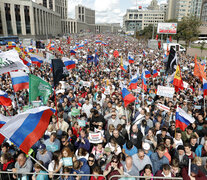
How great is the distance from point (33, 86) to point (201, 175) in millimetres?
5044

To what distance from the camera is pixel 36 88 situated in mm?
5965

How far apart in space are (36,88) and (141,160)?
3.82m

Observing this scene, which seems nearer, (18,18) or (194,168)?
(194,168)

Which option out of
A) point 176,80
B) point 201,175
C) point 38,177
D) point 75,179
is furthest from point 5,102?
point 176,80

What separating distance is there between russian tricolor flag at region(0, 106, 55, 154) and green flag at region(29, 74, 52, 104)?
1.39 meters

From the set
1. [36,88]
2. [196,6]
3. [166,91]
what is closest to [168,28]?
[166,91]

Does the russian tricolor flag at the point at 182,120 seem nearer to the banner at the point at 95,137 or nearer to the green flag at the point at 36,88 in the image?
the banner at the point at 95,137

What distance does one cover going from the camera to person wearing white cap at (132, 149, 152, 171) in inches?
172

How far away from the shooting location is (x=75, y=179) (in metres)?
4.14

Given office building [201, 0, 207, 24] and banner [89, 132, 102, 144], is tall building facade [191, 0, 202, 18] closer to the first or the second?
office building [201, 0, 207, 24]

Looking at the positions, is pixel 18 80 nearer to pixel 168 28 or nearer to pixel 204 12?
pixel 168 28

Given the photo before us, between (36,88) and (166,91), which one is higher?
(36,88)

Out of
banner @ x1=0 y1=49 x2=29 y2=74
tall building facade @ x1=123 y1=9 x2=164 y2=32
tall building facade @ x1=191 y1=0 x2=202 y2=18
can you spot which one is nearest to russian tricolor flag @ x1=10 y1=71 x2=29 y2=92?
banner @ x1=0 y1=49 x2=29 y2=74

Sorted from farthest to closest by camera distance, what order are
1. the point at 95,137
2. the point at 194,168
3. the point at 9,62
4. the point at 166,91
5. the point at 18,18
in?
the point at 18,18
the point at 166,91
the point at 9,62
the point at 95,137
the point at 194,168
